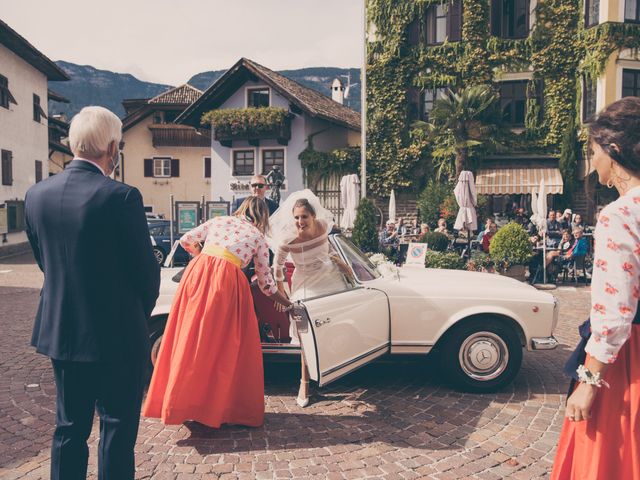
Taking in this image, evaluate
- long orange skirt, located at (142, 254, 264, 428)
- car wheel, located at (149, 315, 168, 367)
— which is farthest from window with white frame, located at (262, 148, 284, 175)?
long orange skirt, located at (142, 254, 264, 428)

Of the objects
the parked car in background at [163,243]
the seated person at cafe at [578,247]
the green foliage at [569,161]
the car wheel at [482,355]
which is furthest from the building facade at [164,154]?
the car wheel at [482,355]

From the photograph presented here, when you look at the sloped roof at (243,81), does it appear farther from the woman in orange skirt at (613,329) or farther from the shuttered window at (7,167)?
the woman in orange skirt at (613,329)

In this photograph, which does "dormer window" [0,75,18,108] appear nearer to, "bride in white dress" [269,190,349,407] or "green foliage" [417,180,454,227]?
"green foliage" [417,180,454,227]

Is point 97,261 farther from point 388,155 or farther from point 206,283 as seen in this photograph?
point 388,155

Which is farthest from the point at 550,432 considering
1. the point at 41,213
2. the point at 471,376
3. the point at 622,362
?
the point at 41,213

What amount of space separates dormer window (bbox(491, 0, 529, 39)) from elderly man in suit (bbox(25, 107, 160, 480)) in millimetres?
25967

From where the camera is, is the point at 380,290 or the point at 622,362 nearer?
the point at 622,362

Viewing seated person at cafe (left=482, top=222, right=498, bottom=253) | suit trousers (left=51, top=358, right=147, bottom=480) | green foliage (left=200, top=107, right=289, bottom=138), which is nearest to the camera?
suit trousers (left=51, top=358, right=147, bottom=480)

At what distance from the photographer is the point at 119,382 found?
273 cm

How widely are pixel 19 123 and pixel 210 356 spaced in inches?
1046

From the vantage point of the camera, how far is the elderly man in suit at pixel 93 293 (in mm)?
2625

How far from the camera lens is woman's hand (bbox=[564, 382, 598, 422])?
233 centimetres

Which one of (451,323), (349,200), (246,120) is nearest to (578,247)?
(349,200)

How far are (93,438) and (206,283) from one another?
1.52 metres
